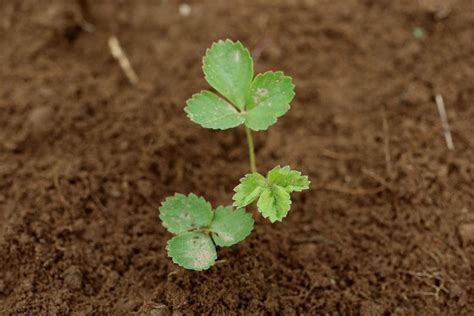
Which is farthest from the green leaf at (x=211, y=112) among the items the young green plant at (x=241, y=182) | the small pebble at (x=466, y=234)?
the small pebble at (x=466, y=234)

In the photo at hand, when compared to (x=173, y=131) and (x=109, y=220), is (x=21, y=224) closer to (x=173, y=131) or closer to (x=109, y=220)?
(x=109, y=220)

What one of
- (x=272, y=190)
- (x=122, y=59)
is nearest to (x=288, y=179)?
(x=272, y=190)

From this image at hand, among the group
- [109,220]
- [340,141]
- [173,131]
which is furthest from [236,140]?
[109,220]

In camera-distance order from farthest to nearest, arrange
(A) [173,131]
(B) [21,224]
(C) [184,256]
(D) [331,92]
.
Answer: (D) [331,92], (A) [173,131], (B) [21,224], (C) [184,256]

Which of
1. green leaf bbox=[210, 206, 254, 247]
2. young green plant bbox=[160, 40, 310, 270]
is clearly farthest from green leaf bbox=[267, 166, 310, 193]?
green leaf bbox=[210, 206, 254, 247]

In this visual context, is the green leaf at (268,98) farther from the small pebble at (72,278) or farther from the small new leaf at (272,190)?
the small pebble at (72,278)

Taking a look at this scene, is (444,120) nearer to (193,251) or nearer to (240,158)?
(240,158)
